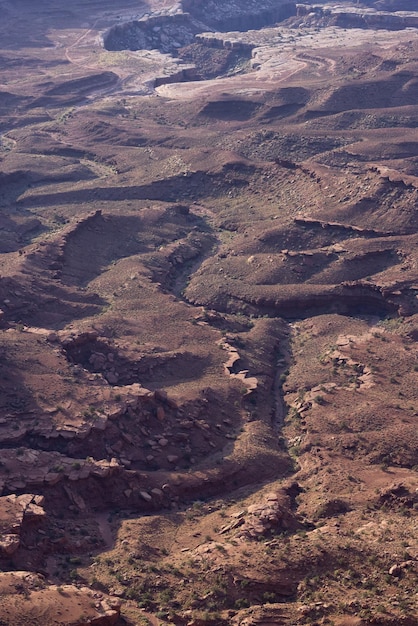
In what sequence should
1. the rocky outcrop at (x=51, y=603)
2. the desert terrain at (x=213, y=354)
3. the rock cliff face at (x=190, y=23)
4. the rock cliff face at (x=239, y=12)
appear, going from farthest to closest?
1. the rock cliff face at (x=239, y=12)
2. the rock cliff face at (x=190, y=23)
3. the desert terrain at (x=213, y=354)
4. the rocky outcrop at (x=51, y=603)

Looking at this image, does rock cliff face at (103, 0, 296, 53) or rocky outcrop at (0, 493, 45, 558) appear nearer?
rocky outcrop at (0, 493, 45, 558)

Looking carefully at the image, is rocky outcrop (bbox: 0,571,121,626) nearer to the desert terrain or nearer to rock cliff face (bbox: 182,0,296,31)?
the desert terrain

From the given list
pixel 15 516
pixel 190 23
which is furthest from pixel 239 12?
pixel 15 516

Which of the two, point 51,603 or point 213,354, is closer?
point 51,603

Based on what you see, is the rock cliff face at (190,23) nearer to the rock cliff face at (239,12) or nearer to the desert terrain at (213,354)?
the rock cliff face at (239,12)

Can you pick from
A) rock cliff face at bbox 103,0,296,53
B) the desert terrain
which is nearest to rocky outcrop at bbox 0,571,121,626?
the desert terrain

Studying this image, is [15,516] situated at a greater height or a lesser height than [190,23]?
greater

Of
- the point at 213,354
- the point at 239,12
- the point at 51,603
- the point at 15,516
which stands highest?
the point at 51,603

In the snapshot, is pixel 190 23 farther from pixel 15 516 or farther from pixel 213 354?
pixel 15 516

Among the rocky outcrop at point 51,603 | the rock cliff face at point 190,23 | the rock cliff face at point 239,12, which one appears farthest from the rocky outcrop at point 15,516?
the rock cliff face at point 239,12
